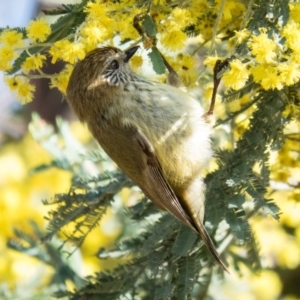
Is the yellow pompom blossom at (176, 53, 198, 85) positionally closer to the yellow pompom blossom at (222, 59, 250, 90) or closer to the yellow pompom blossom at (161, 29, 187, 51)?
the yellow pompom blossom at (161, 29, 187, 51)

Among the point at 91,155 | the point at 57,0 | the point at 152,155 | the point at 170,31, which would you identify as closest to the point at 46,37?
the point at 170,31

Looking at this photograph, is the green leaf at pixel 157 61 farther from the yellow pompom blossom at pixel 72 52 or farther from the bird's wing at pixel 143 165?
the bird's wing at pixel 143 165

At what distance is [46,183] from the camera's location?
4199 millimetres

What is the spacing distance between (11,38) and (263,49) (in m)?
0.77

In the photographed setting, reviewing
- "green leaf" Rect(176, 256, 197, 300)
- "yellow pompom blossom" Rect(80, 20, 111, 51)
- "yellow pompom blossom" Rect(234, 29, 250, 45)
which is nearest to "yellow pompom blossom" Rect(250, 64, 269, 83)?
"yellow pompom blossom" Rect(234, 29, 250, 45)

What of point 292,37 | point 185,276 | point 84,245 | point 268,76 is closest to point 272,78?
point 268,76

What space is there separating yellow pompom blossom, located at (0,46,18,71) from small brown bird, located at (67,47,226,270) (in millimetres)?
476

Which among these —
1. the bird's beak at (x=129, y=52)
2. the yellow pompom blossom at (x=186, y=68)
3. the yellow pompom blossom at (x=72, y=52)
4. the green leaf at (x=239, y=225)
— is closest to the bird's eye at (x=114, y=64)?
the bird's beak at (x=129, y=52)

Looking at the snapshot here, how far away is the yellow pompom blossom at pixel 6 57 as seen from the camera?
2494 millimetres

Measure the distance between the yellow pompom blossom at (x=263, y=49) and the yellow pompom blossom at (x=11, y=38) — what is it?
0.72m

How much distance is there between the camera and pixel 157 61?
252cm

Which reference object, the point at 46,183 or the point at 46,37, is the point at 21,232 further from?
the point at 46,37

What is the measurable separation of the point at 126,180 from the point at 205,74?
1.81 feet

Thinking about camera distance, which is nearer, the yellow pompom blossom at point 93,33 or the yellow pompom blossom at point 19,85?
the yellow pompom blossom at point 93,33
